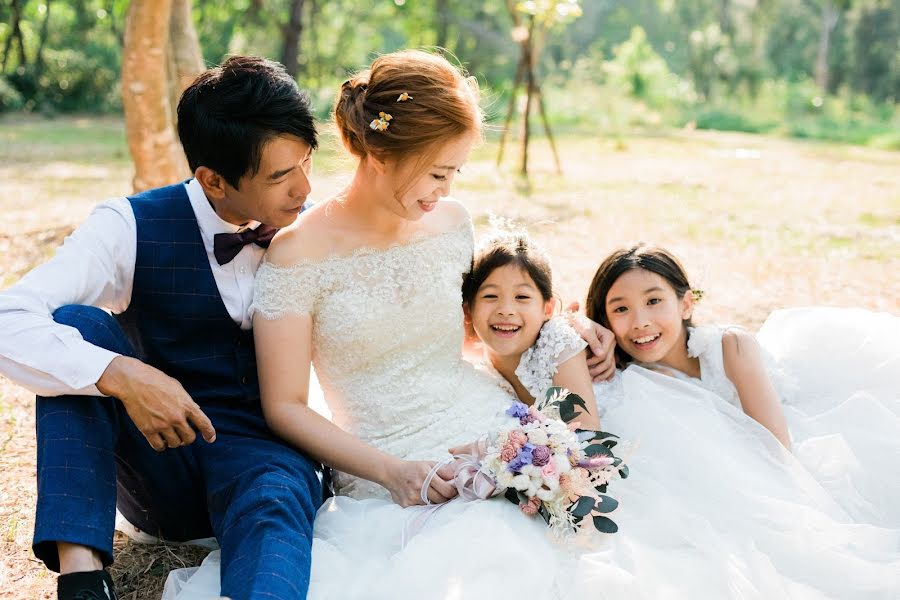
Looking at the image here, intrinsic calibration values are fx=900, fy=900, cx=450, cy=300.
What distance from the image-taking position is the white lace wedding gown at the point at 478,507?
227cm

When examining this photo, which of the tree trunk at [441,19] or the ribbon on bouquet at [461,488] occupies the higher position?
the tree trunk at [441,19]

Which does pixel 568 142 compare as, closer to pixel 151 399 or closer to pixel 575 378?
pixel 575 378

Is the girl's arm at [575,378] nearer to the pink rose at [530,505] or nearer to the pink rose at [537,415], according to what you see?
the pink rose at [537,415]

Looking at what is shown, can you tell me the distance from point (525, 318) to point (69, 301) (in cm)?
144

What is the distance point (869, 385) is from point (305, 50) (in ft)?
98.1

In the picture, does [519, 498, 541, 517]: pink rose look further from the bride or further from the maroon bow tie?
the maroon bow tie

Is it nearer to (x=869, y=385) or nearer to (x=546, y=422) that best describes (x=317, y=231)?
(x=546, y=422)

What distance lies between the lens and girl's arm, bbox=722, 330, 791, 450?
3152 millimetres

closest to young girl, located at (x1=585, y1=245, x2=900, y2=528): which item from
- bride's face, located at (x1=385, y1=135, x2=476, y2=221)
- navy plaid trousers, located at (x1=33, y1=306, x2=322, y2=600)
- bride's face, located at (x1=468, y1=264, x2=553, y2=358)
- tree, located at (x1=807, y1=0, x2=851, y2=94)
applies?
bride's face, located at (x1=468, y1=264, x2=553, y2=358)

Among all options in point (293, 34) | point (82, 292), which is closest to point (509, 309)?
point (82, 292)

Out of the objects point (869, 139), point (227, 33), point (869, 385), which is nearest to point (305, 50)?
point (227, 33)

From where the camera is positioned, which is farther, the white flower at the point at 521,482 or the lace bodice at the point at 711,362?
the lace bodice at the point at 711,362

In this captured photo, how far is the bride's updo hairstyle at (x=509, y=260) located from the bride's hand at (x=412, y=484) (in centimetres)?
74

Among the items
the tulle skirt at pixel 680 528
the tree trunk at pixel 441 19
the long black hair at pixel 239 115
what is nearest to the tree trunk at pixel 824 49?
the tree trunk at pixel 441 19
